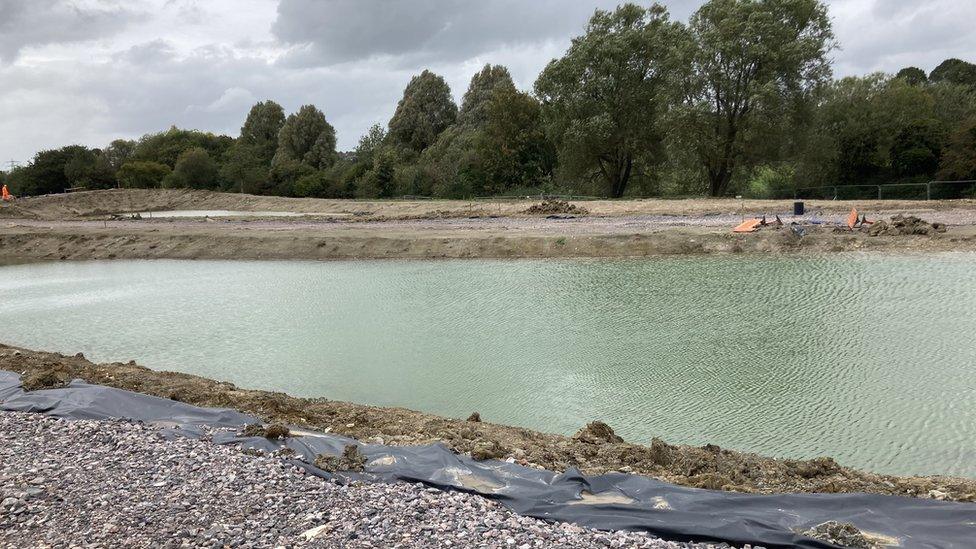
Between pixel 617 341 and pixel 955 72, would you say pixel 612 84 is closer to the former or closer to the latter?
pixel 617 341

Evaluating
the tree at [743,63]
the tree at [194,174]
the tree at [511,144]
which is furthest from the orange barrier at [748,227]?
the tree at [194,174]

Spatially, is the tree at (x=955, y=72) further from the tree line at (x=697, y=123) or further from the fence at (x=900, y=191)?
the fence at (x=900, y=191)

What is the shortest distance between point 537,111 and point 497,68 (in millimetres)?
9604

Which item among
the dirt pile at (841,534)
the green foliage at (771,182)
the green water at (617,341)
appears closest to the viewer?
the dirt pile at (841,534)

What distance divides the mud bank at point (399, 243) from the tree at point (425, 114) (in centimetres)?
2703

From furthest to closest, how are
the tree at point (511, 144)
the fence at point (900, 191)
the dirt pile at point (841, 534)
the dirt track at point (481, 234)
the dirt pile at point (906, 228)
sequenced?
the tree at point (511, 144) → the fence at point (900, 191) → the dirt track at point (481, 234) → the dirt pile at point (906, 228) → the dirt pile at point (841, 534)

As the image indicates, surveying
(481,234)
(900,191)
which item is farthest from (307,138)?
(900,191)

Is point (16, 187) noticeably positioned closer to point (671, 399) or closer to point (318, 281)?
point (318, 281)

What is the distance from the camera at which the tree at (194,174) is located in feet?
168

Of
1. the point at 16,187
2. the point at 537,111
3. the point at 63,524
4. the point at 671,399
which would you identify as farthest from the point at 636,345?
the point at 16,187

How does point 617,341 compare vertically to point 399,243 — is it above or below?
below

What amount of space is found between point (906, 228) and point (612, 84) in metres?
17.8

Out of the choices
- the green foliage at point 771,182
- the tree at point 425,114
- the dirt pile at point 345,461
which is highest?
the tree at point 425,114

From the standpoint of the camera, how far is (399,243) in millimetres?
18781
